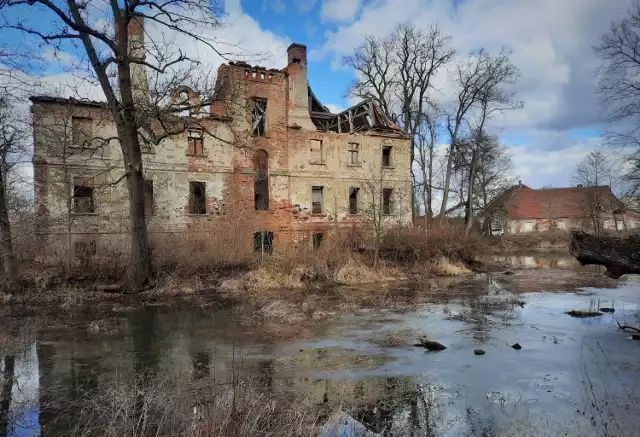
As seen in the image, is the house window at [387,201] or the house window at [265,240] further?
the house window at [387,201]

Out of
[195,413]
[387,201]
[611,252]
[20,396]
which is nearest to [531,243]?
[387,201]

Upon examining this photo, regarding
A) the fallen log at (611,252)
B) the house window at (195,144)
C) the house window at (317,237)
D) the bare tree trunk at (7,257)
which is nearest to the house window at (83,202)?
the house window at (195,144)

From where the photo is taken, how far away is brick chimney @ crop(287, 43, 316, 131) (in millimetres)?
30781

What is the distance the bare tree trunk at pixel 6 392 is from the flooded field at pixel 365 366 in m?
0.04

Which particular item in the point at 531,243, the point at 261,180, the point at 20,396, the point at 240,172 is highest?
the point at 240,172

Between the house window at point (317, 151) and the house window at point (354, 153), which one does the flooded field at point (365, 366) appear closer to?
the house window at point (317, 151)

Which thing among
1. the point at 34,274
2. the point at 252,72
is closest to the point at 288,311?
the point at 34,274

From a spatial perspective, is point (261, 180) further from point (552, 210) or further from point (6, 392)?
point (552, 210)

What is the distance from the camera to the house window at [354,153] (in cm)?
3258

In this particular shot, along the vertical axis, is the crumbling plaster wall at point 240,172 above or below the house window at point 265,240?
above

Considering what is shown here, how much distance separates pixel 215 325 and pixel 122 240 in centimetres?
1303

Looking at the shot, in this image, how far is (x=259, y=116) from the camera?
29875 mm

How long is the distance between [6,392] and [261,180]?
78.3ft

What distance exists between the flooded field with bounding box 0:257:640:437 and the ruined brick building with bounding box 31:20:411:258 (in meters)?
11.4
